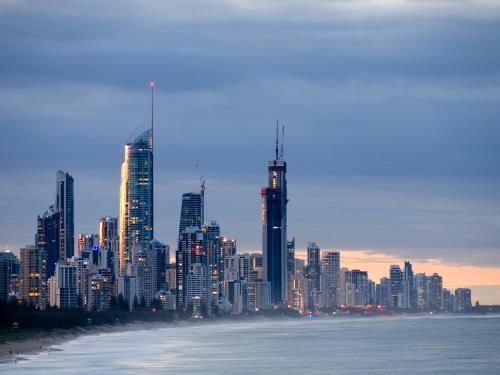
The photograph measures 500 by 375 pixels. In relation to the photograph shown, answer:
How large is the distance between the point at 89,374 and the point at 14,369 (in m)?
10.8

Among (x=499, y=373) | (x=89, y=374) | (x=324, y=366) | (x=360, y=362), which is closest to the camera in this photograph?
(x=89, y=374)

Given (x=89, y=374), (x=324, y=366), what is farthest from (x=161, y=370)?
(x=324, y=366)

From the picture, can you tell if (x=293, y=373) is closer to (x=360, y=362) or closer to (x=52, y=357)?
(x=360, y=362)

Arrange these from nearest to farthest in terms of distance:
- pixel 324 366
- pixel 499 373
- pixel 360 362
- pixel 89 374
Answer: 1. pixel 89 374
2. pixel 499 373
3. pixel 324 366
4. pixel 360 362

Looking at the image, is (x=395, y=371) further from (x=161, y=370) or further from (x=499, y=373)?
(x=161, y=370)

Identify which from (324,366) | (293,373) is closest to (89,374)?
(293,373)

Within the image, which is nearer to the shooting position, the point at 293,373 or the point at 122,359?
the point at 293,373

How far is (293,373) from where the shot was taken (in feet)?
519

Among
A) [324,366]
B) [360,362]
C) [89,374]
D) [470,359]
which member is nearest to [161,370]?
[89,374]

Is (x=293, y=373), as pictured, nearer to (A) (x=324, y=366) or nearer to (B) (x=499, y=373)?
(A) (x=324, y=366)

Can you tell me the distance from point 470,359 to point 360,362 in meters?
22.1

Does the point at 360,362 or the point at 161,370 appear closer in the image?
the point at 161,370

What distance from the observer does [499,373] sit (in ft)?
527

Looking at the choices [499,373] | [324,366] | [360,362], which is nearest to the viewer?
[499,373]
